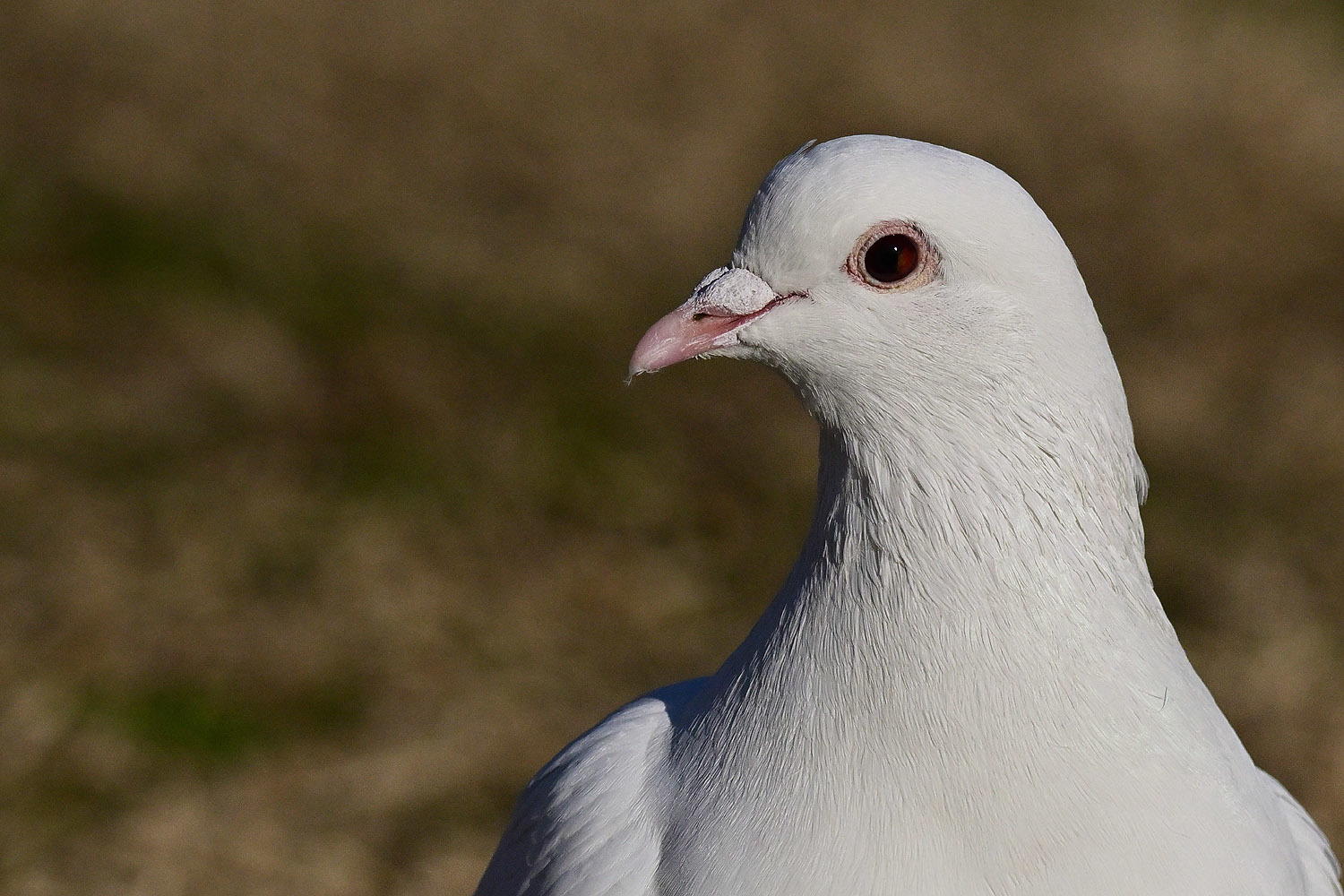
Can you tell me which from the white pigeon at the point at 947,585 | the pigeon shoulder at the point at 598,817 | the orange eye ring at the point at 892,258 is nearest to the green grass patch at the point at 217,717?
the pigeon shoulder at the point at 598,817

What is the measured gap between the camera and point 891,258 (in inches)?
89.6

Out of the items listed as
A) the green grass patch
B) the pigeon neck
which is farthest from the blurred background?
the pigeon neck

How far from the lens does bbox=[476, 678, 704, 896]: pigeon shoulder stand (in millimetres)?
2611

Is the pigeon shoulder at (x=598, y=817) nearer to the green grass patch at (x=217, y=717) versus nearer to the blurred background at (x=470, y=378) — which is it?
the blurred background at (x=470, y=378)

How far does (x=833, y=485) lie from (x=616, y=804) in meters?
0.77

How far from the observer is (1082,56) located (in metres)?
10.2

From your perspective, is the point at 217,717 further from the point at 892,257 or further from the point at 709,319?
the point at 892,257

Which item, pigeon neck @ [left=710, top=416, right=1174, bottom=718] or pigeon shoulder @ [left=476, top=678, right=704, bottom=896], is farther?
pigeon shoulder @ [left=476, top=678, right=704, bottom=896]

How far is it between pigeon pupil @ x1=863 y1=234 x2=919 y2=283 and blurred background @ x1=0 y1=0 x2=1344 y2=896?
3.52m

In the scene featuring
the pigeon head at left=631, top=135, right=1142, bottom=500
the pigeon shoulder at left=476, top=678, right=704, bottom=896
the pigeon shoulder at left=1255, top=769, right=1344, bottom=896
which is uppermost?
the pigeon head at left=631, top=135, right=1142, bottom=500

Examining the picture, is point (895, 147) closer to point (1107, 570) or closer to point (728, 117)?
point (1107, 570)

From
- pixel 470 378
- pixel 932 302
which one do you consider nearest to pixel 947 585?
pixel 932 302

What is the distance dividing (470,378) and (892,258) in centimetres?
526

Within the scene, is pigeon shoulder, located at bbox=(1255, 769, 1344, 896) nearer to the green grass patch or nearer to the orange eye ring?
the orange eye ring
